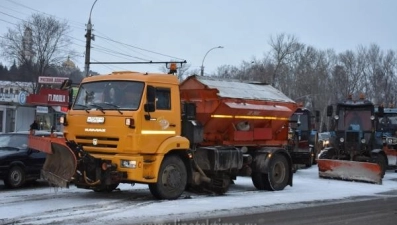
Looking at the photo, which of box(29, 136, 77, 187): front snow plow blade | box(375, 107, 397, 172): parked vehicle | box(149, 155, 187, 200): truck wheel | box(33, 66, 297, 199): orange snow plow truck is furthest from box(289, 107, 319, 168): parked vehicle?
box(29, 136, 77, 187): front snow plow blade

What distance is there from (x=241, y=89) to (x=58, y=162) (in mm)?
5886

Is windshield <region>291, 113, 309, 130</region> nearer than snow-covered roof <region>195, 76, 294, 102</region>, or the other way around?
snow-covered roof <region>195, 76, 294, 102</region>

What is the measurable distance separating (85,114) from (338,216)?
19.6 ft

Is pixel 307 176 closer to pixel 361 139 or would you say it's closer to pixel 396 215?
pixel 361 139

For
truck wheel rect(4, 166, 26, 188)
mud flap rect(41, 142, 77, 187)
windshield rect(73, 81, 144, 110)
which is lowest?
truck wheel rect(4, 166, 26, 188)

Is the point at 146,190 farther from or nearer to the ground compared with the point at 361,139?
nearer to the ground

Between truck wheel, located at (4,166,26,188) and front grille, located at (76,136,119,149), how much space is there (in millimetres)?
3293

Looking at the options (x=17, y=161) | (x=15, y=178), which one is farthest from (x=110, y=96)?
(x=15, y=178)

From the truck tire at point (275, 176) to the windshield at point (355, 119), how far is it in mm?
6777

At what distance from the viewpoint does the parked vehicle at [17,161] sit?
14336 millimetres

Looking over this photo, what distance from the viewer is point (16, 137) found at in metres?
15.6

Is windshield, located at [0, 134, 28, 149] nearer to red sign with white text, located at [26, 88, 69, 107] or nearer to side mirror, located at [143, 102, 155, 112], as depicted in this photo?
side mirror, located at [143, 102, 155, 112]

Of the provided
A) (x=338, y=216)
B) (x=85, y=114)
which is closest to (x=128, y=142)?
(x=85, y=114)

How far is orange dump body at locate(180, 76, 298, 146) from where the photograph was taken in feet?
46.5
